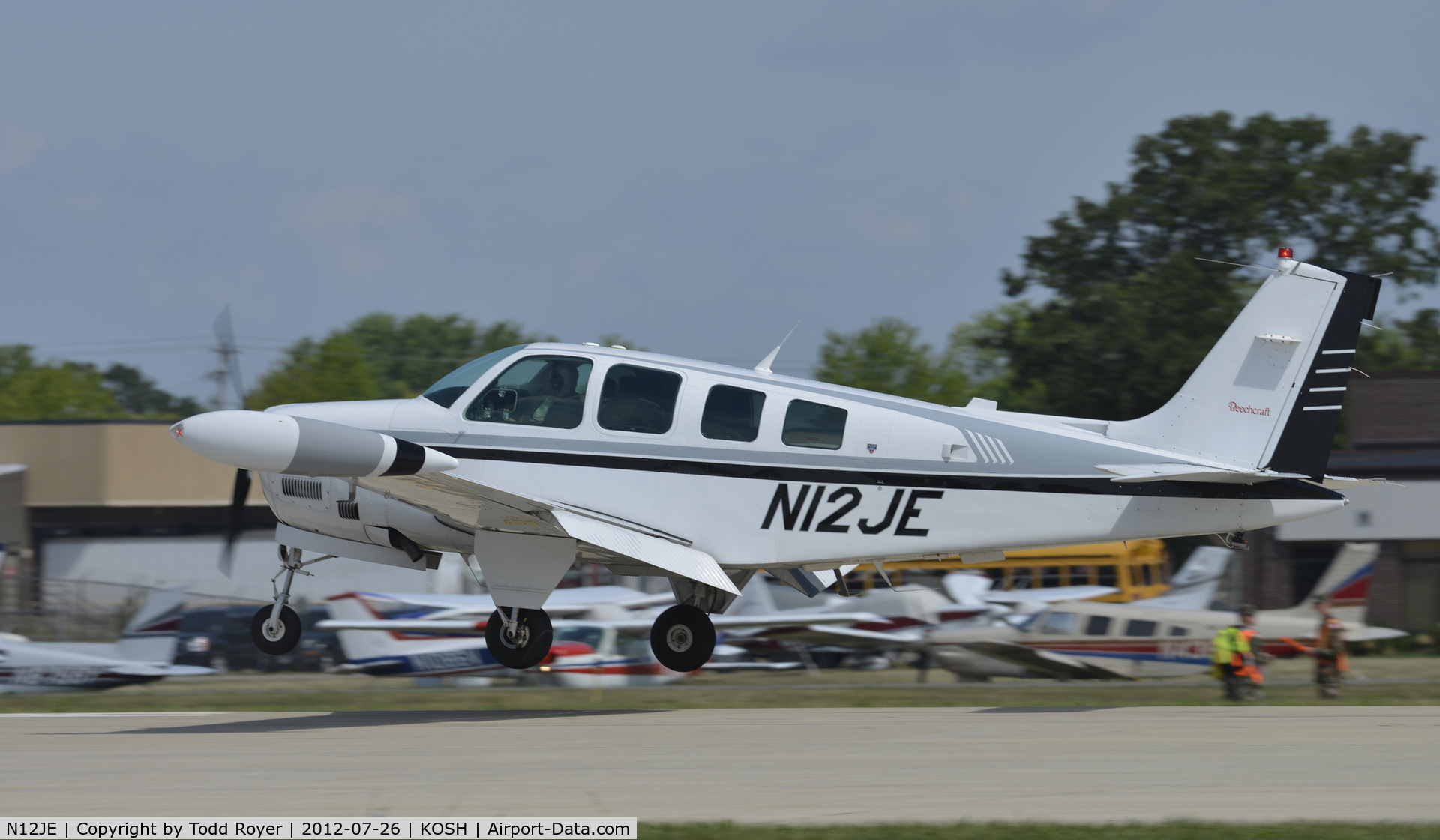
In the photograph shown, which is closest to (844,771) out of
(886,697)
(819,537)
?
(819,537)

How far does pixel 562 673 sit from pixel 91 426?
23.8 metres

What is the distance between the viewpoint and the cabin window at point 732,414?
42.4 feet

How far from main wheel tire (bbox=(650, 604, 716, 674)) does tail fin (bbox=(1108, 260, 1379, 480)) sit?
4559 millimetres

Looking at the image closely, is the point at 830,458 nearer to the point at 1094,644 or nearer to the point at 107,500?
the point at 1094,644

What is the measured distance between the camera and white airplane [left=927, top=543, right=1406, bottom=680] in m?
22.1

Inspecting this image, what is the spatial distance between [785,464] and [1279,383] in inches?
191

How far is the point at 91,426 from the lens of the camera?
39.1 m

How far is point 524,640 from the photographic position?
13398mm

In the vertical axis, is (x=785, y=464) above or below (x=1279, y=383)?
below

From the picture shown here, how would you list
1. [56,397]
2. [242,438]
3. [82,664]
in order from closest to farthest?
[242,438] < [82,664] < [56,397]

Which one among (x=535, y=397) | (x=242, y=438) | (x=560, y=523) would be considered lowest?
(x=560, y=523)

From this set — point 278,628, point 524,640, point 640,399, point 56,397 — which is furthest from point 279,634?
point 56,397

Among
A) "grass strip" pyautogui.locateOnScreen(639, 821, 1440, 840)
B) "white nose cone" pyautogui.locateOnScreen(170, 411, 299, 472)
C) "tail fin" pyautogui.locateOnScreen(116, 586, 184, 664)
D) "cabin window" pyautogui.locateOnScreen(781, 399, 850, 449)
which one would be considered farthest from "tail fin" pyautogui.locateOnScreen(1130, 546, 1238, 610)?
"white nose cone" pyautogui.locateOnScreen(170, 411, 299, 472)

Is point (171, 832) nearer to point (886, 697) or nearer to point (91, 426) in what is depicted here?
point (886, 697)
